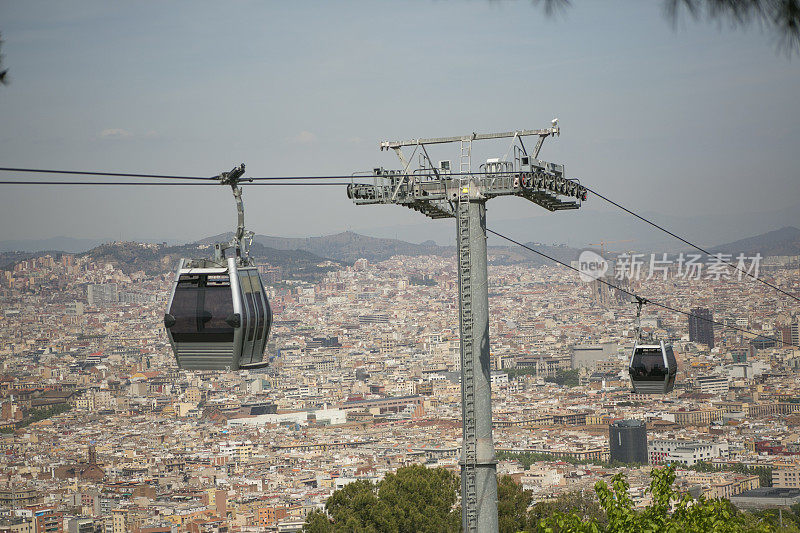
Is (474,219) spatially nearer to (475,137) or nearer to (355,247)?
(475,137)

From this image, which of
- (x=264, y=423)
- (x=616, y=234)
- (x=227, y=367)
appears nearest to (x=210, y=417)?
(x=264, y=423)

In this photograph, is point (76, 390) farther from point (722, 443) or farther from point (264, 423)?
point (722, 443)

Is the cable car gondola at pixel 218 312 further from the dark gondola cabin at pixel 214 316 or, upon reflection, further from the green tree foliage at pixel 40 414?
the green tree foliage at pixel 40 414

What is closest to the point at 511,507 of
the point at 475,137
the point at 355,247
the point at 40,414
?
the point at 475,137

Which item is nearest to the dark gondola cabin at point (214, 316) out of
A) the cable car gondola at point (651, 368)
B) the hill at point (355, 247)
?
the cable car gondola at point (651, 368)

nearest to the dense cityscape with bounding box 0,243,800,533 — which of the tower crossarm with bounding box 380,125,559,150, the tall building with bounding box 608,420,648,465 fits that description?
the tall building with bounding box 608,420,648,465

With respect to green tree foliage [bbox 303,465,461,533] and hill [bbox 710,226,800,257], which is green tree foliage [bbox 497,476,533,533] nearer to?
green tree foliage [bbox 303,465,461,533]

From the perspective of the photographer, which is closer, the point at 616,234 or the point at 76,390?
the point at 76,390
